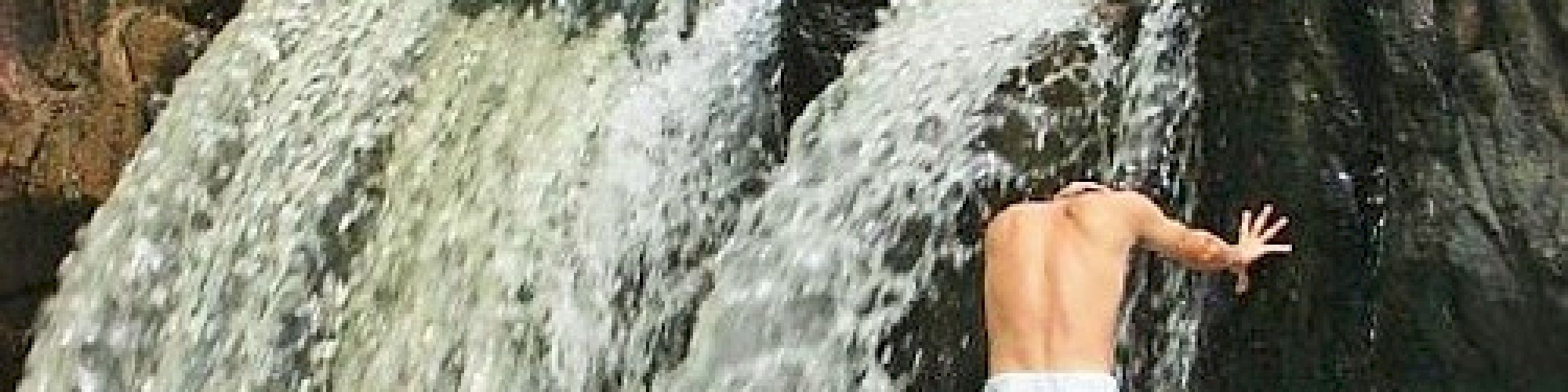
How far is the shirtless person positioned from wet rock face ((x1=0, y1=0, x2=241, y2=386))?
93.1 inches

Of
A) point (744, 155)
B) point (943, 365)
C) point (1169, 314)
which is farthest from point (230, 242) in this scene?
point (1169, 314)

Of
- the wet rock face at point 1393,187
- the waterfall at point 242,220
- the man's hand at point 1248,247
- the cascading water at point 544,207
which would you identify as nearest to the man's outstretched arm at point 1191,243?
the man's hand at point 1248,247

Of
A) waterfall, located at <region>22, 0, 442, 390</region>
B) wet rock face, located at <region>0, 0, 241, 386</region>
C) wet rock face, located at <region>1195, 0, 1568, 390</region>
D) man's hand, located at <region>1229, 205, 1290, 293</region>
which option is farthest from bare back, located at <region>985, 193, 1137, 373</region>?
wet rock face, located at <region>0, 0, 241, 386</region>

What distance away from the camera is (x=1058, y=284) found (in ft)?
8.43

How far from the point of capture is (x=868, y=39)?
12.9 feet

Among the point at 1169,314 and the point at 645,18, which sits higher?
the point at 645,18

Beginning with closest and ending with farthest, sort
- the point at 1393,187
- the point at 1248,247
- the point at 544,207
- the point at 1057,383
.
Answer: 1. the point at 1057,383
2. the point at 1248,247
3. the point at 1393,187
4. the point at 544,207

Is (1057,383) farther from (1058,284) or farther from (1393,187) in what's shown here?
(1393,187)

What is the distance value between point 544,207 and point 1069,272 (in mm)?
1385

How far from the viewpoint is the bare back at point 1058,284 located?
8.36 feet

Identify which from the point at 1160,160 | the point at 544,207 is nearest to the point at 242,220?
A: the point at 544,207

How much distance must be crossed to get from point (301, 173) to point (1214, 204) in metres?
1.43

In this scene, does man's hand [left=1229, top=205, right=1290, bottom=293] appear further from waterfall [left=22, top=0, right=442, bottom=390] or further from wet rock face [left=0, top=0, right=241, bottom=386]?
wet rock face [left=0, top=0, right=241, bottom=386]

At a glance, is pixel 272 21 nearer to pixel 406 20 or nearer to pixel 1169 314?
pixel 406 20
